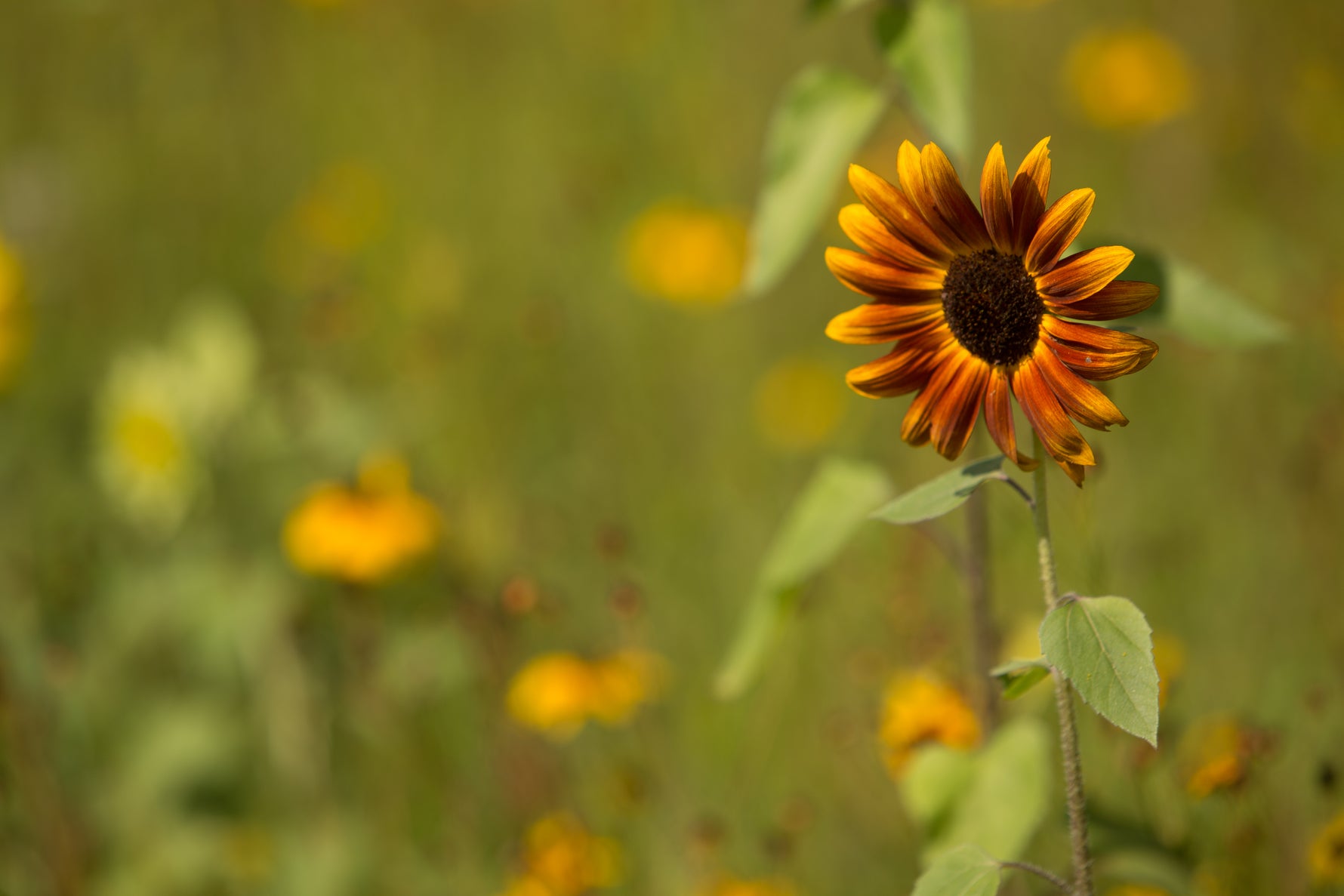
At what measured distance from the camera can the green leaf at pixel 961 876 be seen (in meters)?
0.82

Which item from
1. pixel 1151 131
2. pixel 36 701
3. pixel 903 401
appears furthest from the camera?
pixel 1151 131

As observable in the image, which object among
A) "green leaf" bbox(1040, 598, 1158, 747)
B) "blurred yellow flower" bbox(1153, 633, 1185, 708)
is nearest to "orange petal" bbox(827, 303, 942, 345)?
"green leaf" bbox(1040, 598, 1158, 747)

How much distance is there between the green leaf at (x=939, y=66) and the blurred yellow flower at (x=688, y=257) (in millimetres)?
2221

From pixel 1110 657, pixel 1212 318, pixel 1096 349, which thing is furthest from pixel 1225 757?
pixel 1096 349

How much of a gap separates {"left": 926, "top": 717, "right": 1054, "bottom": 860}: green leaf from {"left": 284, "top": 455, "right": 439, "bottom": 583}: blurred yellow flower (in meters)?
1.20

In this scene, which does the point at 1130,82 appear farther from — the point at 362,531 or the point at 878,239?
the point at 878,239

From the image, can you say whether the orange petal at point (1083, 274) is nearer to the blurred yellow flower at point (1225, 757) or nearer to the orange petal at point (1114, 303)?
the orange petal at point (1114, 303)

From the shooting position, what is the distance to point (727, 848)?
1.91 meters

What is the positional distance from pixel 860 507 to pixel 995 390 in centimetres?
51

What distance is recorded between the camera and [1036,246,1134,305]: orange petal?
0.72 meters

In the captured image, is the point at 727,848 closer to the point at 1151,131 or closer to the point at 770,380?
the point at 770,380

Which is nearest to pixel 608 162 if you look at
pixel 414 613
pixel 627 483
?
pixel 627 483

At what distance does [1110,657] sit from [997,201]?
0.32 metres

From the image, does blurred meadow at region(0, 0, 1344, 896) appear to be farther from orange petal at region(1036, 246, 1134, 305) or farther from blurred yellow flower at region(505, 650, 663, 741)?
orange petal at region(1036, 246, 1134, 305)
